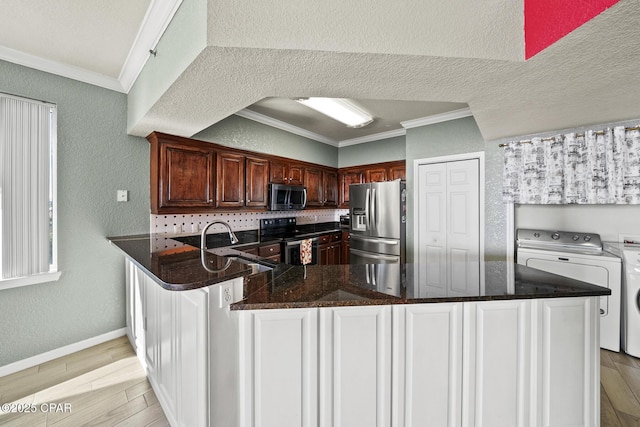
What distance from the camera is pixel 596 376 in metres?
1.30

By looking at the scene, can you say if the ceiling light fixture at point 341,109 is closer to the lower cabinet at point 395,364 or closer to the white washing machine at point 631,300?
the lower cabinet at point 395,364

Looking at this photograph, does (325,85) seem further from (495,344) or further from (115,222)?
(115,222)

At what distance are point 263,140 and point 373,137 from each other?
1.97 meters

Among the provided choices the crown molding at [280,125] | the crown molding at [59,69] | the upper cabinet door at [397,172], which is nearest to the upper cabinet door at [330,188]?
the crown molding at [280,125]

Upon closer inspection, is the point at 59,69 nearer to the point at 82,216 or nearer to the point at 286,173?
the point at 82,216

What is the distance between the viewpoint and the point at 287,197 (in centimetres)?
396

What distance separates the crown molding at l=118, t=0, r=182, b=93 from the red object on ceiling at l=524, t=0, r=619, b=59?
1900 mm

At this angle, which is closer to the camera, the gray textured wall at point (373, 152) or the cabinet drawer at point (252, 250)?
the cabinet drawer at point (252, 250)

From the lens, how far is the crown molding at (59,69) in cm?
212

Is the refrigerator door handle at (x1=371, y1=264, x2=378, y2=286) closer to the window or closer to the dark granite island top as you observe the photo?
the dark granite island top

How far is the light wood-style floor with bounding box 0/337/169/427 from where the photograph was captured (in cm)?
169

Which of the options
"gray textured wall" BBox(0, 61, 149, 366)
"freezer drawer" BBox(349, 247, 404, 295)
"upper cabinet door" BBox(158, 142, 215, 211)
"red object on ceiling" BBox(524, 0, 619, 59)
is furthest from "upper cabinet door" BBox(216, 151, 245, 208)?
"red object on ceiling" BBox(524, 0, 619, 59)

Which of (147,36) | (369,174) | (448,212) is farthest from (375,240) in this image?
(147,36)

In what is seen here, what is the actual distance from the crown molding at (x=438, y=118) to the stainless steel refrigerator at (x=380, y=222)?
84 centimetres
